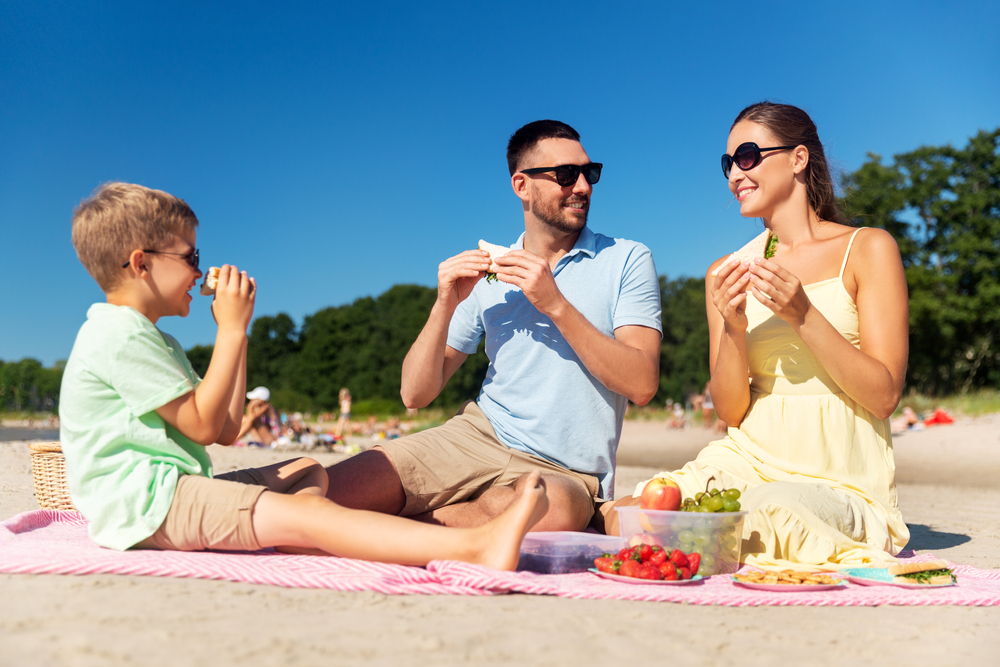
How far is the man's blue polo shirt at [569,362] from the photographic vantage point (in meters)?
4.16

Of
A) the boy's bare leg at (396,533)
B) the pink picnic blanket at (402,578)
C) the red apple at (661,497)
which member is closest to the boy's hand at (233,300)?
the boy's bare leg at (396,533)

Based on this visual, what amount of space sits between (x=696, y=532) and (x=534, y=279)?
1.41 meters

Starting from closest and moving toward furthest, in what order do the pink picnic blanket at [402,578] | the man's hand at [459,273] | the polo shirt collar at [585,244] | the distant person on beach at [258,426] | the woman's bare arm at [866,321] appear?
1. the pink picnic blanket at [402,578]
2. the woman's bare arm at [866,321]
3. the man's hand at [459,273]
4. the polo shirt collar at [585,244]
5. the distant person on beach at [258,426]

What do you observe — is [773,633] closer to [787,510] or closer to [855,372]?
[787,510]

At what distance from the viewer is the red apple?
141 inches

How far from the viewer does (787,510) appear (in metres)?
3.53

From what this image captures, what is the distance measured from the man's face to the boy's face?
201 cm

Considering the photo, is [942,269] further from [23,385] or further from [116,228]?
[23,385]

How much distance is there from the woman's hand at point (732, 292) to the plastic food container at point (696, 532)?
3.33 ft

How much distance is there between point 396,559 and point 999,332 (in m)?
36.4

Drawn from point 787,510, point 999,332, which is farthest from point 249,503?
point 999,332

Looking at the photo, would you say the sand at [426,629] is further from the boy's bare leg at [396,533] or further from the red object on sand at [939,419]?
the red object on sand at [939,419]

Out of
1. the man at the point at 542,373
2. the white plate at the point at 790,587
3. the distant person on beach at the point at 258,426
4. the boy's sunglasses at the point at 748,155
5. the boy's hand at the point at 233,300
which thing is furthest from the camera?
the distant person on beach at the point at 258,426

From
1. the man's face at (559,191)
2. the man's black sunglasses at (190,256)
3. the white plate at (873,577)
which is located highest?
the man's face at (559,191)
